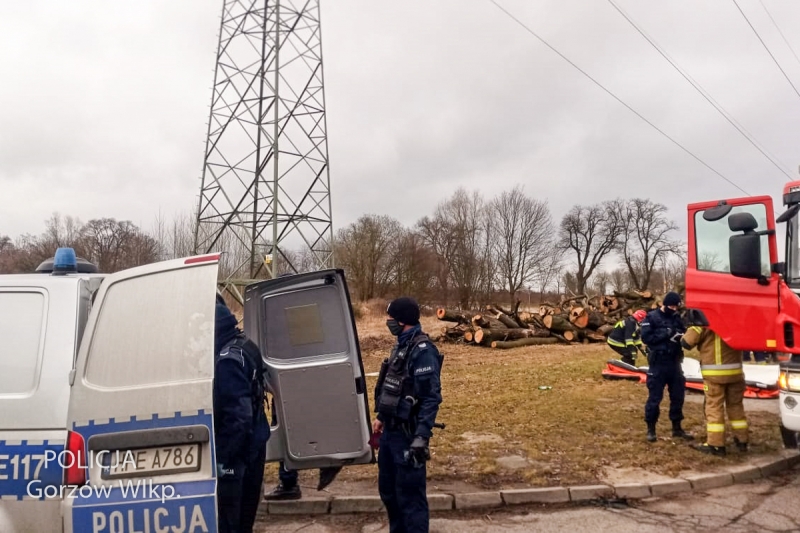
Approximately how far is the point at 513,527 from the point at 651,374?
11.0 ft

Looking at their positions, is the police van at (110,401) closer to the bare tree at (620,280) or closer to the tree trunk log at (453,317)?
the tree trunk log at (453,317)

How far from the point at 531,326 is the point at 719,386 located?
1503 cm

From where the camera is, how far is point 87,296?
3.22m

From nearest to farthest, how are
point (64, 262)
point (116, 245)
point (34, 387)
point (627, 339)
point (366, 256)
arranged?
point (34, 387) < point (64, 262) < point (627, 339) < point (116, 245) < point (366, 256)

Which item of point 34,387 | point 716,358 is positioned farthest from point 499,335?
point 34,387

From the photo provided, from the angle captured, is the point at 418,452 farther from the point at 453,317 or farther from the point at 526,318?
the point at 526,318

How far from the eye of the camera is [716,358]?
6.30m

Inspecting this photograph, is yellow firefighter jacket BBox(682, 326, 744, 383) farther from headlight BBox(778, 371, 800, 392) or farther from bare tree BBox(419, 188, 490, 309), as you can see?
bare tree BBox(419, 188, 490, 309)

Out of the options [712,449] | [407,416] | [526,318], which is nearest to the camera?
[407,416]

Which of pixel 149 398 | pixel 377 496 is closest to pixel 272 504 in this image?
pixel 377 496

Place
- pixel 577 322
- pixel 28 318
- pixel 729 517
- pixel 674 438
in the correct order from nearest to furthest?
1. pixel 28 318
2. pixel 729 517
3. pixel 674 438
4. pixel 577 322

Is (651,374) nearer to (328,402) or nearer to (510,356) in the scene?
(328,402)

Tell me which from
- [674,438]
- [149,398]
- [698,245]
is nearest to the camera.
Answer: [149,398]

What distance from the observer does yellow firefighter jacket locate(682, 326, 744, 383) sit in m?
6.25
